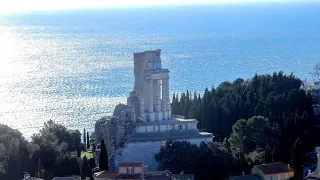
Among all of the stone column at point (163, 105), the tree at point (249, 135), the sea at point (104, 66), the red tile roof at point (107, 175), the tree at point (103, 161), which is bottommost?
the red tile roof at point (107, 175)

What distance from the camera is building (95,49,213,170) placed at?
4888cm

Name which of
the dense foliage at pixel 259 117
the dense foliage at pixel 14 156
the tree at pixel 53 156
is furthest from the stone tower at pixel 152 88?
the dense foliage at pixel 14 156

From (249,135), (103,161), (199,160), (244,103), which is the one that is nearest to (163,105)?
(249,135)

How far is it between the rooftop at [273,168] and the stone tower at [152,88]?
371 inches

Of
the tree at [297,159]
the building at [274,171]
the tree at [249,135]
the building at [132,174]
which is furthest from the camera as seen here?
the tree at [249,135]

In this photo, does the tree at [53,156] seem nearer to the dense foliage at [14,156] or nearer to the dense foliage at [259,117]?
the dense foliage at [14,156]

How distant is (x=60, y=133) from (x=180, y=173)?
1108cm

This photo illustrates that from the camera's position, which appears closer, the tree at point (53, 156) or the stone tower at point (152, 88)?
the tree at point (53, 156)

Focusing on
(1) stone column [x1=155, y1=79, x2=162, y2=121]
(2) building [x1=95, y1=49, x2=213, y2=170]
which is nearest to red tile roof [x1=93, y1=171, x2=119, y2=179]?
(2) building [x1=95, y1=49, x2=213, y2=170]

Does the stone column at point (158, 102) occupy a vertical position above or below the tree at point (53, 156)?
above

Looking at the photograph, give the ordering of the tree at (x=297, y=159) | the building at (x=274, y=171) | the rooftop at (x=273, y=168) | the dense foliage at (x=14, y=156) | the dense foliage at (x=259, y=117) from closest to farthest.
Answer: the building at (x=274, y=171)
the rooftop at (x=273, y=168)
the dense foliage at (x=14, y=156)
the tree at (x=297, y=159)
the dense foliage at (x=259, y=117)

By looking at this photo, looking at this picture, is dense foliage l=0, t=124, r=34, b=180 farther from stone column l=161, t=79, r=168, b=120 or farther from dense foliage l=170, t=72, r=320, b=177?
dense foliage l=170, t=72, r=320, b=177

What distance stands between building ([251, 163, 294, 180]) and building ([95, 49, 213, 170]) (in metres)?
6.55

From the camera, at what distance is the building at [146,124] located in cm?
4888
